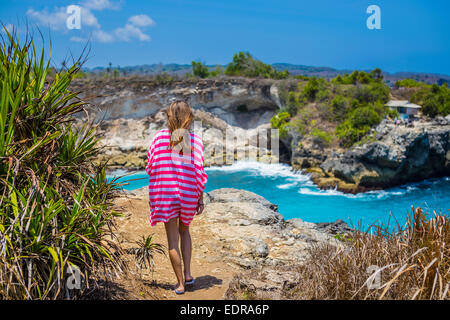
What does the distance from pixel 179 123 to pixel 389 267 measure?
187cm

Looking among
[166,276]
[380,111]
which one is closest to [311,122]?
[380,111]

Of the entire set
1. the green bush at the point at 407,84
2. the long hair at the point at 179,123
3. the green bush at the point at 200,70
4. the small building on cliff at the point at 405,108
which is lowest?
the long hair at the point at 179,123

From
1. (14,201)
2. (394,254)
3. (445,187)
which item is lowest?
(445,187)

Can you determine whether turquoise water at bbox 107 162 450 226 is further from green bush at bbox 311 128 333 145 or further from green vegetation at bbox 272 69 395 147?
green vegetation at bbox 272 69 395 147

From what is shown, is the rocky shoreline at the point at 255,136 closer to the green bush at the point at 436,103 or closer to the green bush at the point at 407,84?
the green bush at the point at 436,103

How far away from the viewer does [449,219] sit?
9.20 feet

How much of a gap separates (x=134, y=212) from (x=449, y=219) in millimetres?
4768

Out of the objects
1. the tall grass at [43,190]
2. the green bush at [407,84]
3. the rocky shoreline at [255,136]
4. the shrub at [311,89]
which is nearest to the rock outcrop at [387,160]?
the rocky shoreline at [255,136]

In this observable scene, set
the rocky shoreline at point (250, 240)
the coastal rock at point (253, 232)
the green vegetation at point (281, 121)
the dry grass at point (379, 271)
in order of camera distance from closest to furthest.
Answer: the dry grass at point (379, 271)
the rocky shoreline at point (250, 240)
the coastal rock at point (253, 232)
the green vegetation at point (281, 121)

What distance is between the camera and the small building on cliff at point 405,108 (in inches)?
906

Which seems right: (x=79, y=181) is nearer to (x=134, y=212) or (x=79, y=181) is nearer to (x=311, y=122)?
(x=134, y=212)

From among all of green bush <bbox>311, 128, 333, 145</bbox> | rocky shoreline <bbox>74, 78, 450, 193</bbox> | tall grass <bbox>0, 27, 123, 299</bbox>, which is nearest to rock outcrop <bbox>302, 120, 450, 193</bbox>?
rocky shoreline <bbox>74, 78, 450, 193</bbox>

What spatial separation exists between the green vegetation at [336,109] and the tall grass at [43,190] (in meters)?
18.7
